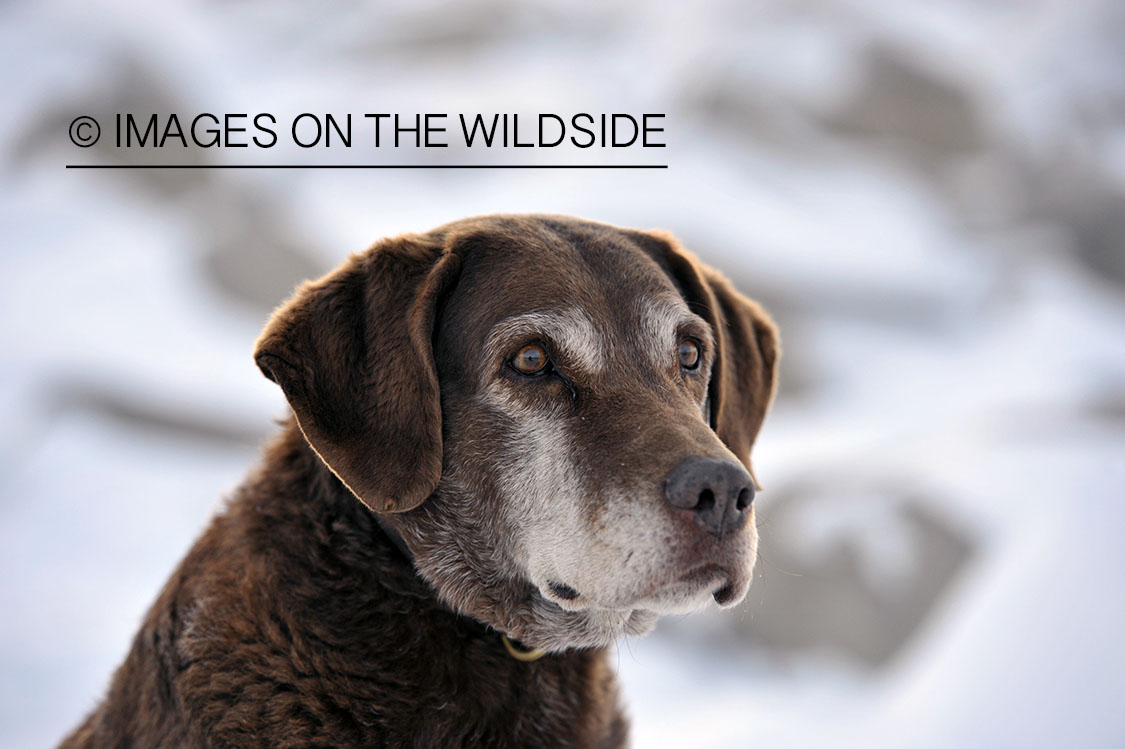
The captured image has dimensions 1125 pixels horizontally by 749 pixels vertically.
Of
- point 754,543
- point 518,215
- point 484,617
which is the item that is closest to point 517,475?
point 484,617

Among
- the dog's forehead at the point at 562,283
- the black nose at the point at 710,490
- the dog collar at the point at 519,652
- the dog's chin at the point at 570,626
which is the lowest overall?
the dog collar at the point at 519,652

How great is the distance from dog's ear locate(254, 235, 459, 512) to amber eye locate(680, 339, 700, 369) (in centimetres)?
78

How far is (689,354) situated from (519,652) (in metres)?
1.11

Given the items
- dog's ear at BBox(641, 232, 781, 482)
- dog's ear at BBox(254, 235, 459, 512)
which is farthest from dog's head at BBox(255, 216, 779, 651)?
dog's ear at BBox(641, 232, 781, 482)

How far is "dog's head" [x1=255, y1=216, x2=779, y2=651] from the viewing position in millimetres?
2693

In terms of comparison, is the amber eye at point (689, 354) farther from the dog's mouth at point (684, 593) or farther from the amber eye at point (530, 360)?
the dog's mouth at point (684, 593)

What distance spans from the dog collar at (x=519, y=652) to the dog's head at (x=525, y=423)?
0.08 m

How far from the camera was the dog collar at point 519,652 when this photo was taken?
3.10 m

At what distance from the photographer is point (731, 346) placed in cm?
373

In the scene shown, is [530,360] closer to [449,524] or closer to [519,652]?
[449,524]

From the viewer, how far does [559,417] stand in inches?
115

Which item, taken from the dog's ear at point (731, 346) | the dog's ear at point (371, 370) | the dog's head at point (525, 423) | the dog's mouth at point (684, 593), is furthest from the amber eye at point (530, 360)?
the dog's ear at point (731, 346)

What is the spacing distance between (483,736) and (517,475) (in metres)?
0.80

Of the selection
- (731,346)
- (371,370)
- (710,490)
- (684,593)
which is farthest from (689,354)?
(371,370)
